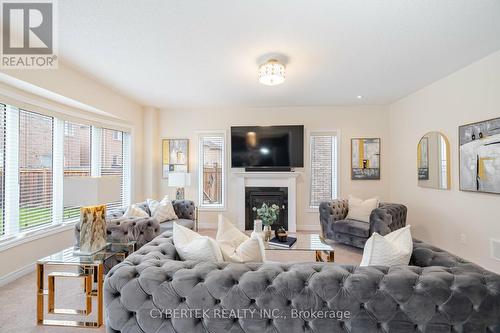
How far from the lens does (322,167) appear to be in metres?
5.29

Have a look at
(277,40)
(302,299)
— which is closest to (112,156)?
(277,40)

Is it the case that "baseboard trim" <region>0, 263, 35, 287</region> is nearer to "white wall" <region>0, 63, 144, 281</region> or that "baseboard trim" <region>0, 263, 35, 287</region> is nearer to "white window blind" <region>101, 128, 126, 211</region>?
"white wall" <region>0, 63, 144, 281</region>

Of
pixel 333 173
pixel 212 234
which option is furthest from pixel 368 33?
pixel 212 234

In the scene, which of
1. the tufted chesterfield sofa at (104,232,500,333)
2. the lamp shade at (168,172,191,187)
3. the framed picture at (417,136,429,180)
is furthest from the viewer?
the lamp shade at (168,172,191,187)

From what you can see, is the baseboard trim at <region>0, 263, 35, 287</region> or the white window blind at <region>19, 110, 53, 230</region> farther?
the white window blind at <region>19, 110, 53, 230</region>

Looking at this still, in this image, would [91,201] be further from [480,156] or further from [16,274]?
[480,156]

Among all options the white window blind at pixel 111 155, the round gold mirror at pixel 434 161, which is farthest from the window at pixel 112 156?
the round gold mirror at pixel 434 161

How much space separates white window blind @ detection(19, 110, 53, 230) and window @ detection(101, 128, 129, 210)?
97 centimetres

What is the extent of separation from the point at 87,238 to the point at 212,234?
9.32ft

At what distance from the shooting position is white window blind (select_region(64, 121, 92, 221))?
3.73 meters

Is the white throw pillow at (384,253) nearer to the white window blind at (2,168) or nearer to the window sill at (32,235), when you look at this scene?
the window sill at (32,235)

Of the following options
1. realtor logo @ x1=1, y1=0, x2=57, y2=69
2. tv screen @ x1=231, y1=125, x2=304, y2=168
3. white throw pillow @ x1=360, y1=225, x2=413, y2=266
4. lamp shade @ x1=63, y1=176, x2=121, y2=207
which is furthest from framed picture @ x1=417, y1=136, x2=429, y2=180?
realtor logo @ x1=1, y1=0, x2=57, y2=69

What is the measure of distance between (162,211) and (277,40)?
3.09 meters

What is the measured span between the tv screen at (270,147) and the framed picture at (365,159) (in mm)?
1143
